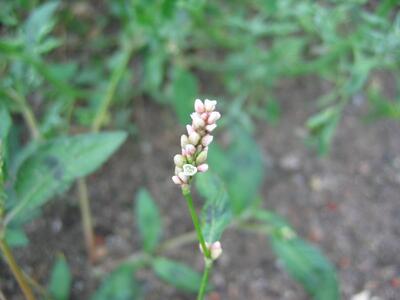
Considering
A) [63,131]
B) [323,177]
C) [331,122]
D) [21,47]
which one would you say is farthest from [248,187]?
[21,47]

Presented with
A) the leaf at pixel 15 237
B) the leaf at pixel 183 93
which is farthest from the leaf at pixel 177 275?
the leaf at pixel 183 93

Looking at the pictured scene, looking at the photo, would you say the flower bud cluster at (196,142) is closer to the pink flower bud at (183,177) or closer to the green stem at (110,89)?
the pink flower bud at (183,177)

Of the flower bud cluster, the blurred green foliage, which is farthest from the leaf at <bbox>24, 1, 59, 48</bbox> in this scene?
the flower bud cluster

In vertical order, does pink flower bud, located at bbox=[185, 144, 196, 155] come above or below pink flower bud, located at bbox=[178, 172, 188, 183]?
above

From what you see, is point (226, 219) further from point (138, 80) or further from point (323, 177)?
point (138, 80)

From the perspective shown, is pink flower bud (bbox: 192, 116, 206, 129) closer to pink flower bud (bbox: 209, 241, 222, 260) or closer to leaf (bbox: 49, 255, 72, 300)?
pink flower bud (bbox: 209, 241, 222, 260)

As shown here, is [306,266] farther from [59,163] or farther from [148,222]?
[59,163]

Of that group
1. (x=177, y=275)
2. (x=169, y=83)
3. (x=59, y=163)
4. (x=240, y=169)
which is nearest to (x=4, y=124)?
(x=59, y=163)
